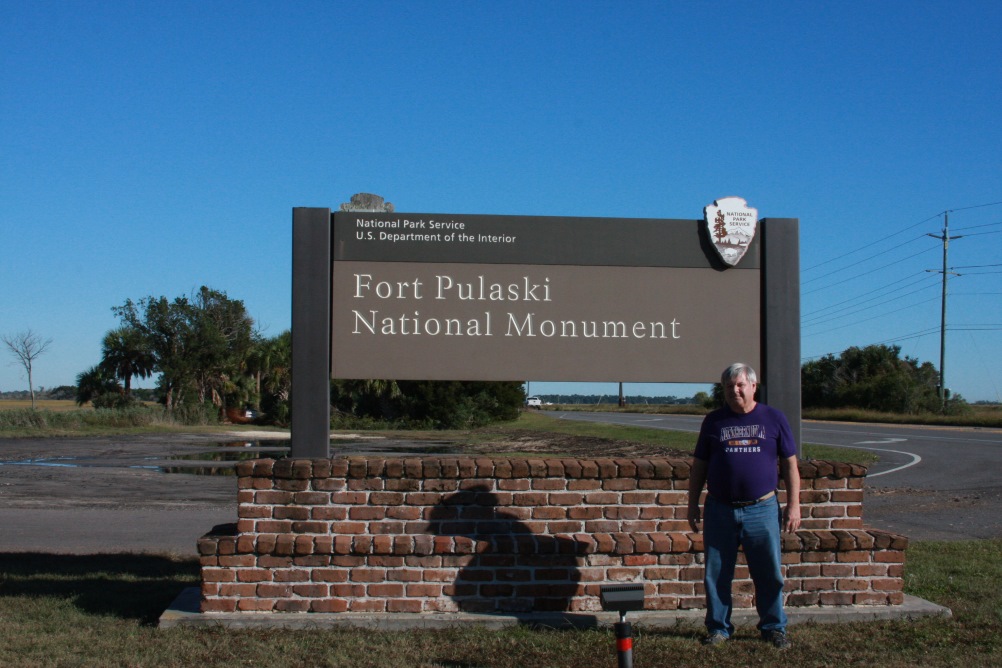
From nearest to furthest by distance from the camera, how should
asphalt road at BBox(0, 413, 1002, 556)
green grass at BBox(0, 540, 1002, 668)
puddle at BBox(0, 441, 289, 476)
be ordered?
green grass at BBox(0, 540, 1002, 668), asphalt road at BBox(0, 413, 1002, 556), puddle at BBox(0, 441, 289, 476)

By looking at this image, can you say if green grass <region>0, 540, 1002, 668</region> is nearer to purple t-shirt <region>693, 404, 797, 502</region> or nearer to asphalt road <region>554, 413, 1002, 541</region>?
purple t-shirt <region>693, 404, 797, 502</region>

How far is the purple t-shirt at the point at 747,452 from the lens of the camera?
4.89 meters

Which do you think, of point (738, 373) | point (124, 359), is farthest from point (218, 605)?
point (124, 359)

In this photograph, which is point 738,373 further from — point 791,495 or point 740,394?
point 791,495

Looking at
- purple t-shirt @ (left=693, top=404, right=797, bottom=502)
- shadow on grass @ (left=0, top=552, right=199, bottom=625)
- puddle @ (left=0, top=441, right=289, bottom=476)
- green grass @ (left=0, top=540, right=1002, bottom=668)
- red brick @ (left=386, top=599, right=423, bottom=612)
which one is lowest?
puddle @ (left=0, top=441, right=289, bottom=476)

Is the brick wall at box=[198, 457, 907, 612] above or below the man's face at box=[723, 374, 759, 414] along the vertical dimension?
below

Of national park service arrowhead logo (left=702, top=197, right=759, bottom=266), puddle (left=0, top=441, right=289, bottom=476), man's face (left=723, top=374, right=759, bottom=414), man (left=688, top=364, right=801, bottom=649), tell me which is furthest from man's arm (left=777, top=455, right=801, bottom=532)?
puddle (left=0, top=441, right=289, bottom=476)

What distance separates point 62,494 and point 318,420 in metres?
10.4

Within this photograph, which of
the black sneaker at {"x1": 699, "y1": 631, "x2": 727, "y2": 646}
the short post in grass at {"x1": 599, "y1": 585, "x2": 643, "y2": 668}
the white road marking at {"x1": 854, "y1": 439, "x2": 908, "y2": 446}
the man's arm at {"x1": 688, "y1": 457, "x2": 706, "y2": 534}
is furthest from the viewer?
the white road marking at {"x1": 854, "y1": 439, "x2": 908, "y2": 446}

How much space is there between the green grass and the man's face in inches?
51.3

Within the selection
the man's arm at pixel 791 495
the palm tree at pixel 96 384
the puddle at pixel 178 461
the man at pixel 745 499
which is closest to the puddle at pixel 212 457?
the puddle at pixel 178 461

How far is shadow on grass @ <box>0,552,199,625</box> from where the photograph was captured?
6082mm

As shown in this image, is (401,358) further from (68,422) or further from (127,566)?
(68,422)

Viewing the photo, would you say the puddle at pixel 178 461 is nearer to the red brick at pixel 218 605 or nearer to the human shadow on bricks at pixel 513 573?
the red brick at pixel 218 605
